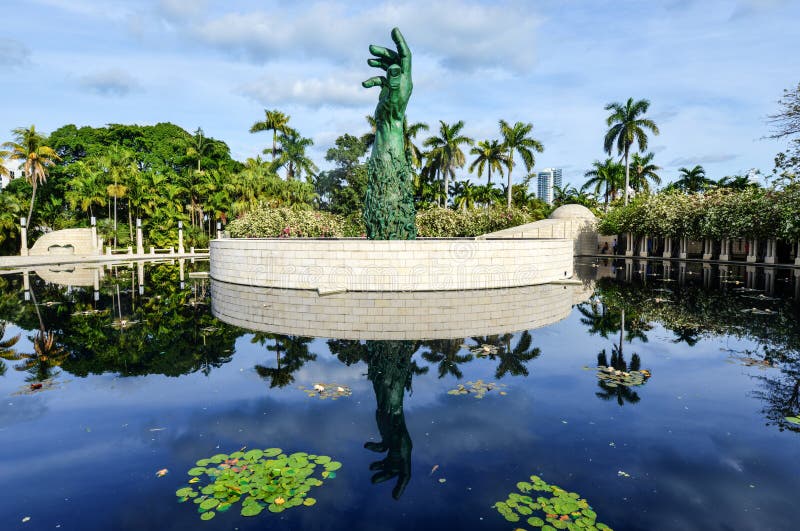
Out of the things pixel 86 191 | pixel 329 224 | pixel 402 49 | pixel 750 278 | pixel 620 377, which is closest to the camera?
pixel 620 377

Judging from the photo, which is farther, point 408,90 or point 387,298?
point 408,90

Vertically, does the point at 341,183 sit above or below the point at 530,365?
above

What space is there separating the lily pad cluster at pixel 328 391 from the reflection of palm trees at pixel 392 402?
0.47 m

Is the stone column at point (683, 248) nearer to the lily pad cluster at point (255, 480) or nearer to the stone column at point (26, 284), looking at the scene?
the lily pad cluster at point (255, 480)

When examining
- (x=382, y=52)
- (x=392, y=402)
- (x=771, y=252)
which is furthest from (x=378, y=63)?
(x=771, y=252)

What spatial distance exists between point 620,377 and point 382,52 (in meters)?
14.0

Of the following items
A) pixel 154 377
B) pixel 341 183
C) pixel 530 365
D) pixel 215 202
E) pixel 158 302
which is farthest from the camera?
pixel 215 202

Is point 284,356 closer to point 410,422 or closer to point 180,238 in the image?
point 410,422

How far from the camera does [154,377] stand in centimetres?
780

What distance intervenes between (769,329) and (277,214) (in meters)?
30.6

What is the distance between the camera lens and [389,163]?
58.6 feet

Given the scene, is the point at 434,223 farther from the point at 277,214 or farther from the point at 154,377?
the point at 154,377

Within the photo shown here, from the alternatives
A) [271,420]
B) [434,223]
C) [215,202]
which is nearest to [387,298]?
[271,420]

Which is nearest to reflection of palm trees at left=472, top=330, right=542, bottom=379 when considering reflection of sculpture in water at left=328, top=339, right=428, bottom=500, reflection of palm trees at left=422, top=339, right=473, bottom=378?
reflection of palm trees at left=422, top=339, right=473, bottom=378
